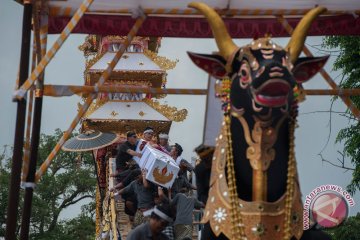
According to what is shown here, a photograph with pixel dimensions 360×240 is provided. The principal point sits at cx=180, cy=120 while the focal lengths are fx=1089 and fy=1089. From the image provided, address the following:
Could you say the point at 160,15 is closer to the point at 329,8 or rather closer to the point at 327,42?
the point at 329,8

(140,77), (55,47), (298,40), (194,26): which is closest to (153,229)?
(55,47)

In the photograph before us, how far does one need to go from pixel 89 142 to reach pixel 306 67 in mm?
12559

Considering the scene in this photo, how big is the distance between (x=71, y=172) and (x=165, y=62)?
16711 millimetres

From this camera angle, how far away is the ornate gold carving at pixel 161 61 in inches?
1115

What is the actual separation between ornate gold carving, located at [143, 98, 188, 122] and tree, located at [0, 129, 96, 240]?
11958mm

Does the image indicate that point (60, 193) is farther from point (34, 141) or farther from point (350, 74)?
point (34, 141)

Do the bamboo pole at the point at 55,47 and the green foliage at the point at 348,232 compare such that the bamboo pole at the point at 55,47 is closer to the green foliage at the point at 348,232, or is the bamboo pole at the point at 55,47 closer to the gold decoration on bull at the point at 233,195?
the gold decoration on bull at the point at 233,195

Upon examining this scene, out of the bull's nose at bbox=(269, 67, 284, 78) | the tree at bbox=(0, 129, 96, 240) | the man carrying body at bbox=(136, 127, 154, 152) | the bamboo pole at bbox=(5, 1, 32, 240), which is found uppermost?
the bull's nose at bbox=(269, 67, 284, 78)

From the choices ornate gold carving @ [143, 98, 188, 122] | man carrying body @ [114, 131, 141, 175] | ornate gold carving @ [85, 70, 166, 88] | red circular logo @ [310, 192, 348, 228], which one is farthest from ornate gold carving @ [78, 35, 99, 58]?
red circular logo @ [310, 192, 348, 228]

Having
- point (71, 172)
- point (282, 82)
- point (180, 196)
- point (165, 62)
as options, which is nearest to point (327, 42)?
point (180, 196)

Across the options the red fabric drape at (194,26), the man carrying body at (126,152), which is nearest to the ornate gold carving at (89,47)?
the man carrying body at (126,152)

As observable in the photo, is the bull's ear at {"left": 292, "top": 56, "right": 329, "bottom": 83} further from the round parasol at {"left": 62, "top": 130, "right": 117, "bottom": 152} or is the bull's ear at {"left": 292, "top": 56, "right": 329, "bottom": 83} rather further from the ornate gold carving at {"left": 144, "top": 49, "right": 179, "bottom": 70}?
the ornate gold carving at {"left": 144, "top": 49, "right": 179, "bottom": 70}

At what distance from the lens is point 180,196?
43.3ft

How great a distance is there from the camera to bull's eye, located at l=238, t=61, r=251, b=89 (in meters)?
8.49
